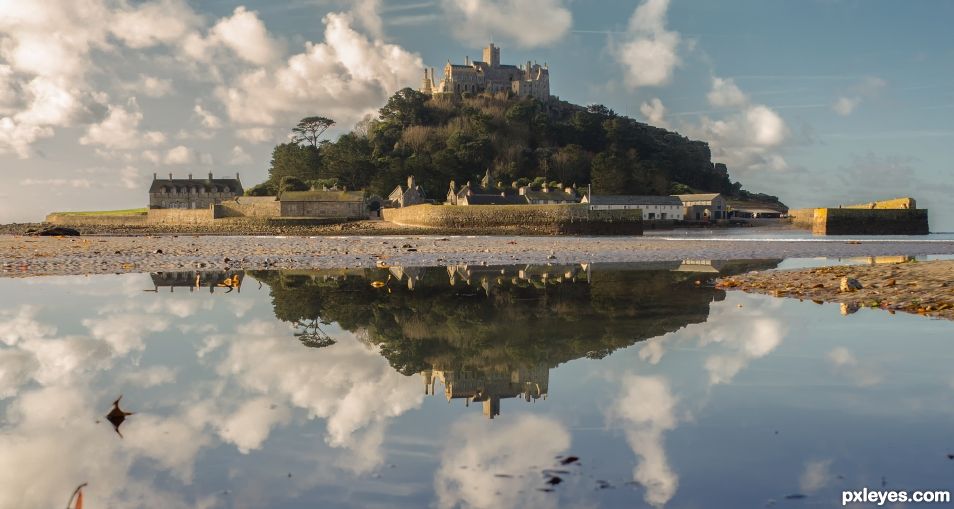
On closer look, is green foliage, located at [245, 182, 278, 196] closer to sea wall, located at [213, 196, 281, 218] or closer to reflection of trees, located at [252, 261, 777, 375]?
sea wall, located at [213, 196, 281, 218]

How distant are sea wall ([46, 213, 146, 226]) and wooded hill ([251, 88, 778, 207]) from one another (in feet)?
45.6

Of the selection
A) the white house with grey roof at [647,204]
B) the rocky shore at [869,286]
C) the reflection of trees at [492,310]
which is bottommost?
the reflection of trees at [492,310]

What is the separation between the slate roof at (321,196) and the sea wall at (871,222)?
38.5 meters

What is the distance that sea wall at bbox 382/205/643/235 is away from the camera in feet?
156

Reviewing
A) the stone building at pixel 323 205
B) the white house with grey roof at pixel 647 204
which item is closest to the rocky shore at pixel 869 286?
the stone building at pixel 323 205

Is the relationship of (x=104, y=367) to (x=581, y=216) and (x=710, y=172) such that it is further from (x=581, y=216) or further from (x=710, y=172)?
(x=710, y=172)

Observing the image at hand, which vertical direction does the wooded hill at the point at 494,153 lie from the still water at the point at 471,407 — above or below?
above

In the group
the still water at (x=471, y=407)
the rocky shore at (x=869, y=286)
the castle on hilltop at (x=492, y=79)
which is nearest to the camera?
the still water at (x=471, y=407)

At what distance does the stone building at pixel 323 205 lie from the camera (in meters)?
→ 67.3

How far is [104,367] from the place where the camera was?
6.87 meters

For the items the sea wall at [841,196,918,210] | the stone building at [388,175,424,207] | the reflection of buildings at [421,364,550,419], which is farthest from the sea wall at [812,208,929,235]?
the reflection of buildings at [421,364,550,419]

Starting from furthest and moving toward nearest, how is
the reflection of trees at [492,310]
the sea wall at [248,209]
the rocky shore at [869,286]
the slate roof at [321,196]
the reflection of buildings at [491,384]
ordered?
the slate roof at [321,196] → the sea wall at [248,209] → the rocky shore at [869,286] → the reflection of trees at [492,310] → the reflection of buildings at [491,384]

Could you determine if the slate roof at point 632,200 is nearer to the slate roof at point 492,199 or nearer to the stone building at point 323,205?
the slate roof at point 492,199

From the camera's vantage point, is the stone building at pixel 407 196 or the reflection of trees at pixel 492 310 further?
the stone building at pixel 407 196
